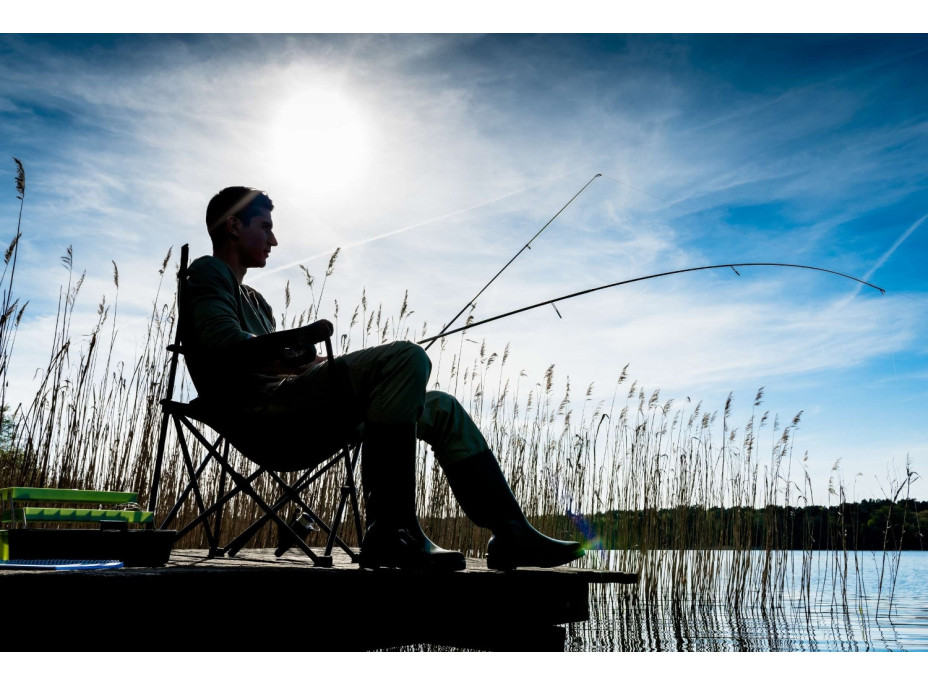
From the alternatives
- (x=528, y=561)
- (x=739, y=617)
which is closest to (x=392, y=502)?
(x=528, y=561)

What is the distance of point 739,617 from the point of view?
153 inches

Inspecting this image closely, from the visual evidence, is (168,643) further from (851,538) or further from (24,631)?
(851,538)

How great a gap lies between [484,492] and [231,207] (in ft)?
3.95

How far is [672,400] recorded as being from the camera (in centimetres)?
503

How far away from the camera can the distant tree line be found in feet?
14.7

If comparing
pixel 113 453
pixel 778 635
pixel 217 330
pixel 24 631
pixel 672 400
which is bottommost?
pixel 778 635

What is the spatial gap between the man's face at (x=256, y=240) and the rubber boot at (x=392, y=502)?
2.64 feet

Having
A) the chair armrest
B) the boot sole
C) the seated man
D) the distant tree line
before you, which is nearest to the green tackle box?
the seated man

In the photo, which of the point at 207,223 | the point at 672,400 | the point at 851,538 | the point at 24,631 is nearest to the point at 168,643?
the point at 24,631

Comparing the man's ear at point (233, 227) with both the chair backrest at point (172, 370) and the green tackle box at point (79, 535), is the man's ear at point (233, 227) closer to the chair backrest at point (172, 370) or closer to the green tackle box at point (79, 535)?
the chair backrest at point (172, 370)

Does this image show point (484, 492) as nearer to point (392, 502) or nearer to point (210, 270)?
point (392, 502)

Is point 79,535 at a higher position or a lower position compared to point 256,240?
lower

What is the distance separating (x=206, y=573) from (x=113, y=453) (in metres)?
2.62

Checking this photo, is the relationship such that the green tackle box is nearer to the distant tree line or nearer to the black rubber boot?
the black rubber boot
